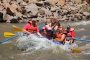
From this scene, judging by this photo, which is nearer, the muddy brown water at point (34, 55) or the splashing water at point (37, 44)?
the muddy brown water at point (34, 55)

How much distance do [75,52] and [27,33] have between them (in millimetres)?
2136

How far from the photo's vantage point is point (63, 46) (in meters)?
11.7

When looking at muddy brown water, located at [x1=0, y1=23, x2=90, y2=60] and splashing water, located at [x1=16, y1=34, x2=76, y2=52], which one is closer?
muddy brown water, located at [x1=0, y1=23, x2=90, y2=60]

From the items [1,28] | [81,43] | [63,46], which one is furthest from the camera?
[1,28]

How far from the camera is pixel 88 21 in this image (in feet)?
67.8

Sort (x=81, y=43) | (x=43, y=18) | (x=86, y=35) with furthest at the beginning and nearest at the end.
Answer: (x=43, y=18)
(x=86, y=35)
(x=81, y=43)

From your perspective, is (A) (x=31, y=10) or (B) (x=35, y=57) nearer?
(B) (x=35, y=57)

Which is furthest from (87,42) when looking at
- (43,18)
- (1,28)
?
(43,18)

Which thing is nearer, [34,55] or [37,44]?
[34,55]

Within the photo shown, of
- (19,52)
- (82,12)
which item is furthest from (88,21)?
(19,52)

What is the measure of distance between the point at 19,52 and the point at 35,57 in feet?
2.89

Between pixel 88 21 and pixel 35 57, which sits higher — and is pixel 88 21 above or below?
below

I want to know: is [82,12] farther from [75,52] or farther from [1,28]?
[75,52]

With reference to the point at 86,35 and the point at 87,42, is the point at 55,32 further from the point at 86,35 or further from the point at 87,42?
the point at 86,35
